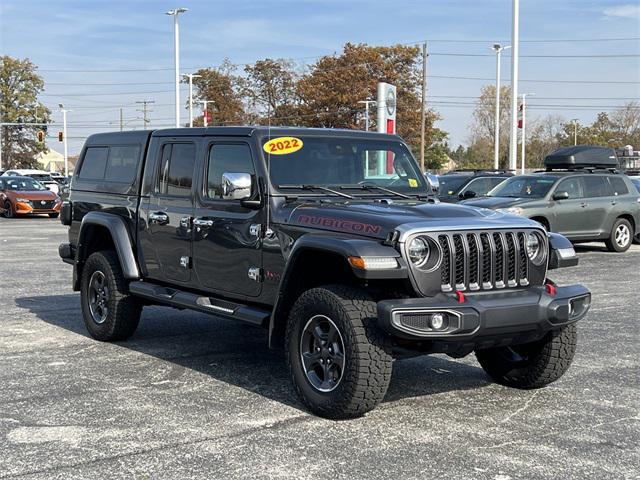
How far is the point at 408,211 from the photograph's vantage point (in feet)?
18.7

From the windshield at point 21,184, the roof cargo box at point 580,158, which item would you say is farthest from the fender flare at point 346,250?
the windshield at point 21,184

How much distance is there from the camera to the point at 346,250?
5.16 meters

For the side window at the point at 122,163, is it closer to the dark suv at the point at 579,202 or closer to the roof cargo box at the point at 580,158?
the dark suv at the point at 579,202

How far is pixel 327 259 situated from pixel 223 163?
1.48m

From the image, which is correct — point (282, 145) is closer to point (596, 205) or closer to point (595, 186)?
point (596, 205)

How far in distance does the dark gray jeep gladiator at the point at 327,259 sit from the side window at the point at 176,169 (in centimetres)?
2

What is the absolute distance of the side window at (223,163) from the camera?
256 inches

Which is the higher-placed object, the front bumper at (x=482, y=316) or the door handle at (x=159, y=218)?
the door handle at (x=159, y=218)

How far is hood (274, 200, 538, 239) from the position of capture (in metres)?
5.35

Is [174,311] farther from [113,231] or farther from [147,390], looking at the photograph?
[147,390]

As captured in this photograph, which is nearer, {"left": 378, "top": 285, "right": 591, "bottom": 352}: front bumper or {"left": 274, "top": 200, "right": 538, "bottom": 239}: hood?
{"left": 378, "top": 285, "right": 591, "bottom": 352}: front bumper

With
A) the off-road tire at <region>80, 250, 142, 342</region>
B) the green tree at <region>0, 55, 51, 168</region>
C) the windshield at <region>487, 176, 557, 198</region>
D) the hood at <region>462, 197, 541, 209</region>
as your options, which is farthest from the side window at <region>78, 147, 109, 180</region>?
the green tree at <region>0, 55, 51, 168</region>

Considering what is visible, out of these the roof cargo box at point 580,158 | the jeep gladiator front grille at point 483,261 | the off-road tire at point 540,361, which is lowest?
the off-road tire at point 540,361

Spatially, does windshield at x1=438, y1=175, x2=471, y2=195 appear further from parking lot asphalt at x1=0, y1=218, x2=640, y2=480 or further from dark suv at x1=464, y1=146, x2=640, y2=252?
parking lot asphalt at x1=0, y1=218, x2=640, y2=480
